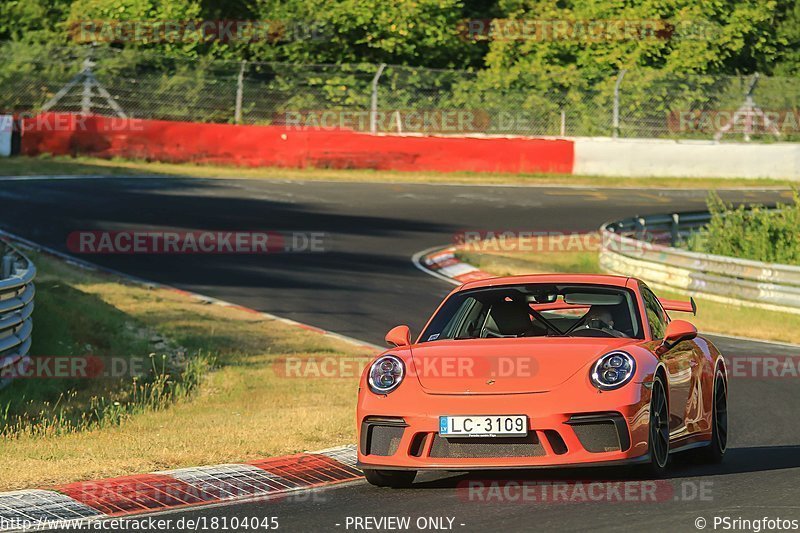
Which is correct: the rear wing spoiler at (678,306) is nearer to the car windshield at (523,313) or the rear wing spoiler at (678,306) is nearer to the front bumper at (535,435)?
the car windshield at (523,313)

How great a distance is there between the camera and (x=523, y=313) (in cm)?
923

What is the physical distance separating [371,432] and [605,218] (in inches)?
871

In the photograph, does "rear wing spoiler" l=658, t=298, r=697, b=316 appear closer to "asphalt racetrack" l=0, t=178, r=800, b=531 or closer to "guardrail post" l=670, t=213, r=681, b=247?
"asphalt racetrack" l=0, t=178, r=800, b=531

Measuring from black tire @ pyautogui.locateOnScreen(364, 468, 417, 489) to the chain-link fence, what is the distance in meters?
28.3

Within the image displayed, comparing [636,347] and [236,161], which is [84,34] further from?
[636,347]

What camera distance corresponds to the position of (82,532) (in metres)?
6.88

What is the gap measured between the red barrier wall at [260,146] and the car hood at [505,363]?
26.9 m

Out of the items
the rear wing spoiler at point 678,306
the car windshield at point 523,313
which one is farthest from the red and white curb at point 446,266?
the car windshield at point 523,313

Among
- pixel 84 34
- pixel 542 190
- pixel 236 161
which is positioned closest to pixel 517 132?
pixel 542 190

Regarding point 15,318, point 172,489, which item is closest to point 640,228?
point 15,318

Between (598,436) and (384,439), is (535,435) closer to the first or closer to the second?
(598,436)

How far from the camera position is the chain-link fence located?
35656mm

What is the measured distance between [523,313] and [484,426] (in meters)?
1.69

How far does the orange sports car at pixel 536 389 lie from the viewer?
25.1 ft
